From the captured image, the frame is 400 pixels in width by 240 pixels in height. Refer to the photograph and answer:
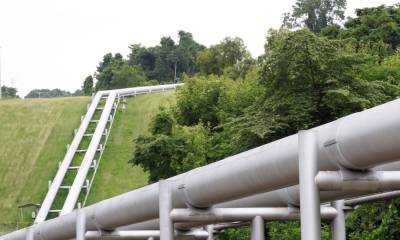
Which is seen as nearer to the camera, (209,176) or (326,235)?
(209,176)

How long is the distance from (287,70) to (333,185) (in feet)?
106

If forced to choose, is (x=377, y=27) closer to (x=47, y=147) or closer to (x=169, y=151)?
(x=47, y=147)

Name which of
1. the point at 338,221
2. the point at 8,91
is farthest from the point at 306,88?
the point at 8,91

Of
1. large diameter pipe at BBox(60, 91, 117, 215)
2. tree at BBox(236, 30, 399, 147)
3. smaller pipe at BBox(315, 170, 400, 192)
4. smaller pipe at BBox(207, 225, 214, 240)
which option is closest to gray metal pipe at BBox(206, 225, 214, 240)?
smaller pipe at BBox(207, 225, 214, 240)

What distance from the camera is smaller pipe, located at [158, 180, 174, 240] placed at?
12000mm

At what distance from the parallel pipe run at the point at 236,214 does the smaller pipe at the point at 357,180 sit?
2.77 meters

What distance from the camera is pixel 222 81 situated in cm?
6228

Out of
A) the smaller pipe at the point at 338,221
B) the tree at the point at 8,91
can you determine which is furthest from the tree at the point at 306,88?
the tree at the point at 8,91

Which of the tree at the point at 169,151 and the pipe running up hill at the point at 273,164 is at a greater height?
the tree at the point at 169,151

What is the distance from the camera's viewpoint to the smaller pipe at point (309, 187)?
29.5ft

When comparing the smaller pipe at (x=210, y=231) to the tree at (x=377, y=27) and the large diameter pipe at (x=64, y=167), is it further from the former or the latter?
the tree at (x=377, y=27)

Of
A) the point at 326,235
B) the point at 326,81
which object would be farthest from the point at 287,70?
the point at 326,235

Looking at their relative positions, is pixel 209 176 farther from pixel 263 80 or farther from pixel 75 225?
pixel 263 80

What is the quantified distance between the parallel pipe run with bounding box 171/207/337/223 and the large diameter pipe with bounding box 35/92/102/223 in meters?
44.9
